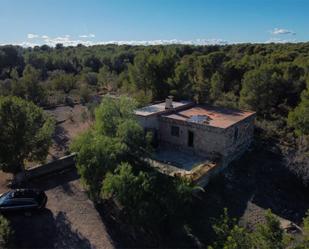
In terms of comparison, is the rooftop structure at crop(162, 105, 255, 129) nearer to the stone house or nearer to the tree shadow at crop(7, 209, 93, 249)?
the stone house

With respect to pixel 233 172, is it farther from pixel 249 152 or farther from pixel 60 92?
pixel 60 92

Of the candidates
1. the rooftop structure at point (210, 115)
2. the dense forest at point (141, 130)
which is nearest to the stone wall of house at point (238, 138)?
the rooftop structure at point (210, 115)

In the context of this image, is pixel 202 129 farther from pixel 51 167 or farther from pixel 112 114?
pixel 51 167

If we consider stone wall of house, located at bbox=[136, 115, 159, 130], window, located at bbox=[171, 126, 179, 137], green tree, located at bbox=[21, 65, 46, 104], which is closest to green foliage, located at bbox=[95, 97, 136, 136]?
stone wall of house, located at bbox=[136, 115, 159, 130]

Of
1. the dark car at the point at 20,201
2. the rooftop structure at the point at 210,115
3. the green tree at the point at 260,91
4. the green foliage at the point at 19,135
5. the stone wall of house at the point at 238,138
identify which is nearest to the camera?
the dark car at the point at 20,201

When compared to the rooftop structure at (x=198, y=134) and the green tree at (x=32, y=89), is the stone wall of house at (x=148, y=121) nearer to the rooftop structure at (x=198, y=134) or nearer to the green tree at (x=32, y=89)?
the rooftop structure at (x=198, y=134)

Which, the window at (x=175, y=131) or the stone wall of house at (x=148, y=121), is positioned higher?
the stone wall of house at (x=148, y=121)

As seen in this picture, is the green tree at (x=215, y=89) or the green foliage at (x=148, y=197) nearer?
the green foliage at (x=148, y=197)
